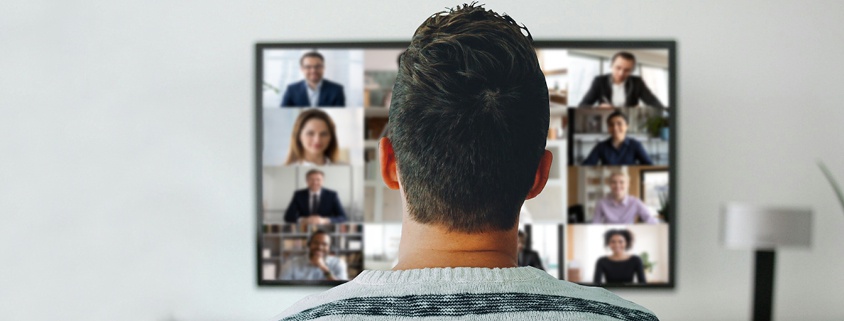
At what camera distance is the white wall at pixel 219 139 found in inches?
123

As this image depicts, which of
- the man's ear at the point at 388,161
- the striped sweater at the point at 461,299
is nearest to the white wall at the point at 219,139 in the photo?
the man's ear at the point at 388,161

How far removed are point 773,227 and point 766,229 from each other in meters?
0.02

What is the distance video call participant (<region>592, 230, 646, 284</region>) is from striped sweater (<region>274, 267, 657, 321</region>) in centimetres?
237

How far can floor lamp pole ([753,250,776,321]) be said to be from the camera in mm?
2912

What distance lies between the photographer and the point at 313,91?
3098mm

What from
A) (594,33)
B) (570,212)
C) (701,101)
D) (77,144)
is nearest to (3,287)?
(77,144)

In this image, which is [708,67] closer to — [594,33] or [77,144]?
[594,33]

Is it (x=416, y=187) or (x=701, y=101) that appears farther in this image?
(x=701, y=101)

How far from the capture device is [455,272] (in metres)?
0.77

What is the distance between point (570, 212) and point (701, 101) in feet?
2.18

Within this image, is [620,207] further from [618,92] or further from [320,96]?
[320,96]

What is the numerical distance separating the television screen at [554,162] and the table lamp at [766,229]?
26 centimetres

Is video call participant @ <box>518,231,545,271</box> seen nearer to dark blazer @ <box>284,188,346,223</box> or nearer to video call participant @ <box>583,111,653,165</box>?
video call participant @ <box>583,111,653,165</box>

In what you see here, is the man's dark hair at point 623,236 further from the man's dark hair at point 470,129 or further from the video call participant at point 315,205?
the man's dark hair at point 470,129
